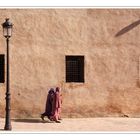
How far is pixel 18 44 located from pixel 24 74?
41.5 inches

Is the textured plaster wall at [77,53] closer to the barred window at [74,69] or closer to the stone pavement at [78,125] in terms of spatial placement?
the barred window at [74,69]

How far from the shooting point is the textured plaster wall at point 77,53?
1812cm

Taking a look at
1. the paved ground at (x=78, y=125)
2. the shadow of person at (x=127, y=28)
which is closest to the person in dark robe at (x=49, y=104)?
the paved ground at (x=78, y=125)

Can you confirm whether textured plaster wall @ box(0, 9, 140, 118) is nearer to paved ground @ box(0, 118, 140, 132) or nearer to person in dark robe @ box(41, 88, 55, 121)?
paved ground @ box(0, 118, 140, 132)

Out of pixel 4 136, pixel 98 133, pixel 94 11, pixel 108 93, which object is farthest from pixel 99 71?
pixel 4 136

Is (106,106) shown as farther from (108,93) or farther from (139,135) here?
(139,135)

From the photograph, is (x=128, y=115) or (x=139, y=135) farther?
(x=128, y=115)

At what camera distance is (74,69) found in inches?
738

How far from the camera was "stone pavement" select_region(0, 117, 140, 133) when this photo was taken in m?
15.5

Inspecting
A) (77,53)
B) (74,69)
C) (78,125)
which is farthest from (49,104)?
(77,53)

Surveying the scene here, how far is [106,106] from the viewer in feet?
60.9

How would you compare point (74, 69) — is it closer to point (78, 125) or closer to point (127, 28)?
point (127, 28)

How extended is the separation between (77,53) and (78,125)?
2883mm

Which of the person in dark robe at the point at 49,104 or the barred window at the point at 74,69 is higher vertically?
the barred window at the point at 74,69
